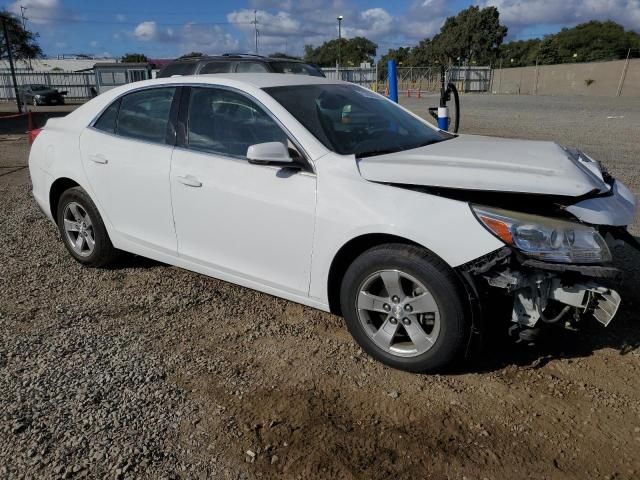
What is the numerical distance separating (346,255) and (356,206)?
33 centimetres

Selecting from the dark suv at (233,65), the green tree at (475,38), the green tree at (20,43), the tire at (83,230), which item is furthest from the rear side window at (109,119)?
the green tree at (475,38)

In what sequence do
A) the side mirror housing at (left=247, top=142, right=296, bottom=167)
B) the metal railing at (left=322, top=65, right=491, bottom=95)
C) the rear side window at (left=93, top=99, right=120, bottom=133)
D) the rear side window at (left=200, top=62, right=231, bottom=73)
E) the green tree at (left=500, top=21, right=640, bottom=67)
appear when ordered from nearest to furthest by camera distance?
the side mirror housing at (left=247, top=142, right=296, bottom=167) < the rear side window at (left=93, top=99, right=120, bottom=133) < the rear side window at (left=200, top=62, right=231, bottom=73) < the metal railing at (left=322, top=65, right=491, bottom=95) < the green tree at (left=500, top=21, right=640, bottom=67)

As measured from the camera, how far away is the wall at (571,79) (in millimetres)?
39344

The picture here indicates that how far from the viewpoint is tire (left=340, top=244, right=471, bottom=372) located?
2.88 m

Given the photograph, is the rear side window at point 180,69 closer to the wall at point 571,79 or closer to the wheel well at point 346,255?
the wheel well at point 346,255

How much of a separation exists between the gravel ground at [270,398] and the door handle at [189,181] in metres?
0.96

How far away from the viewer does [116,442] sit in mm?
2629

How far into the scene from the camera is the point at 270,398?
2990 mm

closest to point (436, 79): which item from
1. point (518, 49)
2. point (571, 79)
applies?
point (571, 79)

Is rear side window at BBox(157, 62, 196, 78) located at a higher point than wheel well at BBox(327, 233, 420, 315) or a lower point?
higher

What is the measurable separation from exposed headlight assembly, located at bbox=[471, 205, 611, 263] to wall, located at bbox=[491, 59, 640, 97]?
139ft

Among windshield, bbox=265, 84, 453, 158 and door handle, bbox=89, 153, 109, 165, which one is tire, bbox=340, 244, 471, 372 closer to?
windshield, bbox=265, 84, 453, 158

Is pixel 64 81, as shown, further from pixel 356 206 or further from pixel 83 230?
pixel 356 206

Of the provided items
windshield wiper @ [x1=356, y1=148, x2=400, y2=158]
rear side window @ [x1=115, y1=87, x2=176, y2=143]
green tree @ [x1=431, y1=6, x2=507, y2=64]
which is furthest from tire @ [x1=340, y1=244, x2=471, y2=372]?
green tree @ [x1=431, y1=6, x2=507, y2=64]
